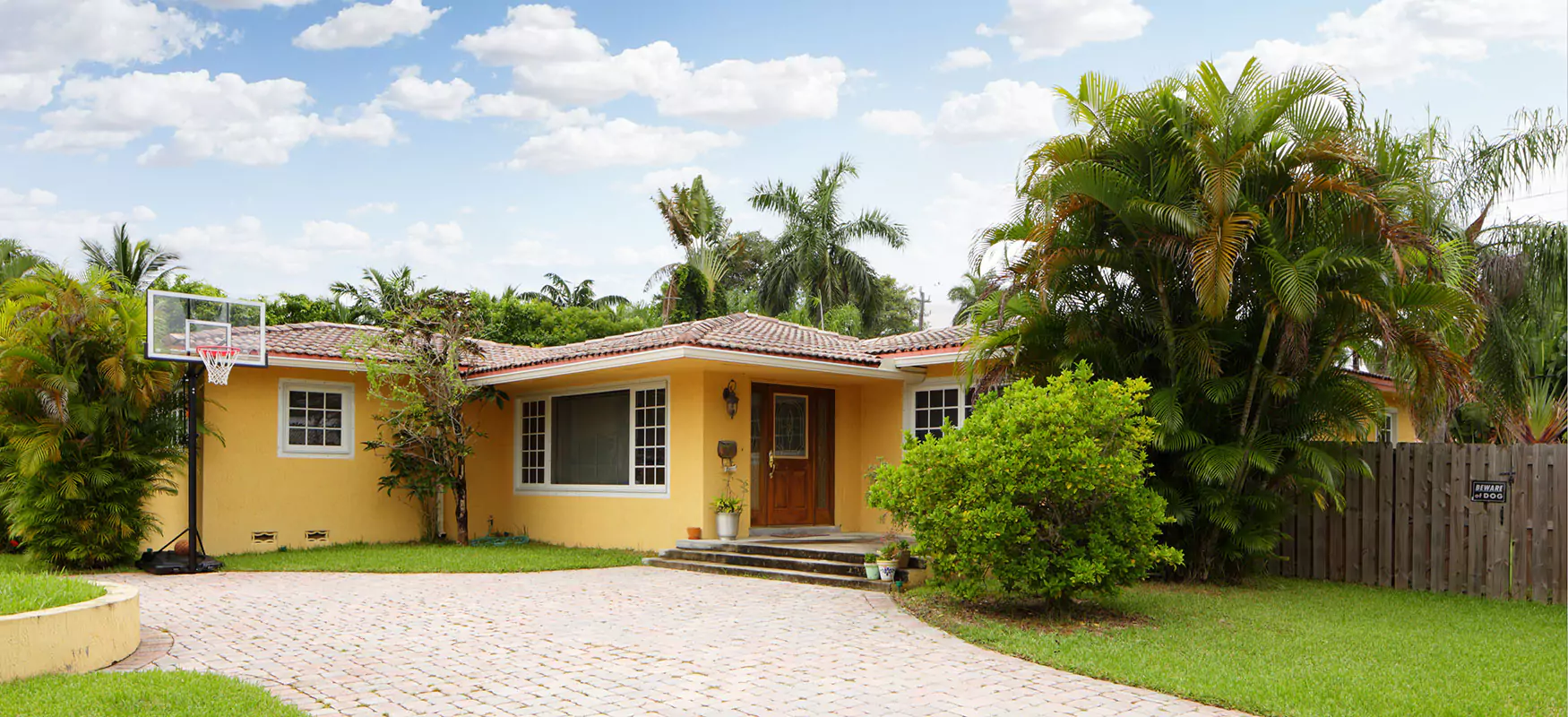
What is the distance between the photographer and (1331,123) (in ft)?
31.0

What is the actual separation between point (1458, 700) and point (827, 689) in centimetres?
328

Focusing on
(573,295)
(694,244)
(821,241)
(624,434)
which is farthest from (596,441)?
(573,295)

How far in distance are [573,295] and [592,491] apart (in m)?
22.2

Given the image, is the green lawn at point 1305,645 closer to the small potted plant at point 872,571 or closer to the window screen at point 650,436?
the small potted plant at point 872,571

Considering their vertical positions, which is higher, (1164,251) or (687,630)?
(1164,251)

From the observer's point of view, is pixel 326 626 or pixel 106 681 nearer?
pixel 106 681

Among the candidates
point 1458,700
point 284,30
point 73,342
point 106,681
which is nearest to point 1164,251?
point 1458,700

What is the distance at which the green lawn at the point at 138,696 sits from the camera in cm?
510

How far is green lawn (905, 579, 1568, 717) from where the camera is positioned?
573 cm

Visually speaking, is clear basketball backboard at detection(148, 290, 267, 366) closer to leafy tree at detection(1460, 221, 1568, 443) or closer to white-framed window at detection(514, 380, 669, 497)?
white-framed window at detection(514, 380, 669, 497)

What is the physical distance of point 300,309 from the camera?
26812mm

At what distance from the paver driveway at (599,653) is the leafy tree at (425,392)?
13.0ft

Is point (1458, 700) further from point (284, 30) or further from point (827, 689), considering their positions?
point (284, 30)

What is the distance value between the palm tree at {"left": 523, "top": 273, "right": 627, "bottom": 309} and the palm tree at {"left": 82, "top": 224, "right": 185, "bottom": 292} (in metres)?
11.4
